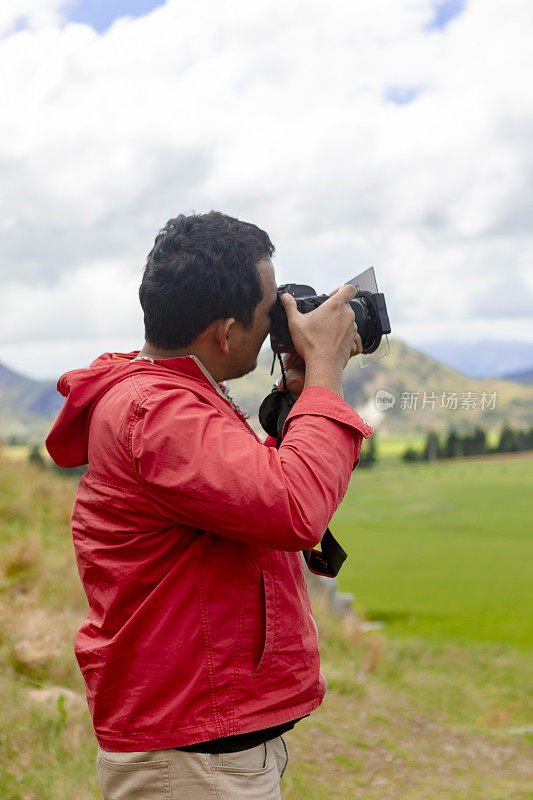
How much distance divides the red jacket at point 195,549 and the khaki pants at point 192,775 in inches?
1.4

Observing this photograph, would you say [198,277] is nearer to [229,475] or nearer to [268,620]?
[229,475]

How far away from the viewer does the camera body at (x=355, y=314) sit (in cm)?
157

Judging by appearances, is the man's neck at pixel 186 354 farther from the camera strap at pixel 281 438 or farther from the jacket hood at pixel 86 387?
the camera strap at pixel 281 438

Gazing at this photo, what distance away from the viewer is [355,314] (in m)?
1.63

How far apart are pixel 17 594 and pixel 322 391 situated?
14.3 feet

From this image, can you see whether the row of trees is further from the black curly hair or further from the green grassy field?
the black curly hair

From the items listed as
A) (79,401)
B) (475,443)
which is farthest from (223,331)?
(475,443)

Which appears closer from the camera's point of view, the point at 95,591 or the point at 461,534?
the point at 95,591

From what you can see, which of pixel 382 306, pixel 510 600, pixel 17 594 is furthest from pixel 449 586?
pixel 382 306

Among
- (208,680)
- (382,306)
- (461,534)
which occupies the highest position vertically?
(382,306)

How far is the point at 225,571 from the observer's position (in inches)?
54.8

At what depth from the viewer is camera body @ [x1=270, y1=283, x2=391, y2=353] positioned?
157 cm

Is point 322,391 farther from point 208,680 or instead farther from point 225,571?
point 208,680

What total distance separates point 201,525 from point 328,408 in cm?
30
